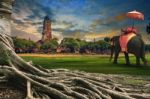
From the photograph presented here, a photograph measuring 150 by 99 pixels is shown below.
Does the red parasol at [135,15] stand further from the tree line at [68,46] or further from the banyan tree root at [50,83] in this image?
the banyan tree root at [50,83]

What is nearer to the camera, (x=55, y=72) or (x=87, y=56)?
(x=55, y=72)

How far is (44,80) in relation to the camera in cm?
1127

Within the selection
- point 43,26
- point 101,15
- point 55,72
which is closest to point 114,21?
point 101,15

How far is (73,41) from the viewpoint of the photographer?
30.2m

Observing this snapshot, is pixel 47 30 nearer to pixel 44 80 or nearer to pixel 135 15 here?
pixel 135 15

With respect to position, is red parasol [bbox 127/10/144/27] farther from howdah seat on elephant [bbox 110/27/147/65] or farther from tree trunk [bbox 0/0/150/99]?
tree trunk [bbox 0/0/150/99]

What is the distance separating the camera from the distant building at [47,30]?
29.2 metres

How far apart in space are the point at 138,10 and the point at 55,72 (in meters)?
18.7

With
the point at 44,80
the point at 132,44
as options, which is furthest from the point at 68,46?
the point at 44,80

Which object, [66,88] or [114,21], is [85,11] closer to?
[114,21]

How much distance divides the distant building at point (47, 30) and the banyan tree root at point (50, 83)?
1689cm

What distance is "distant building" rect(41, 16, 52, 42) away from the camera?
29.2 meters

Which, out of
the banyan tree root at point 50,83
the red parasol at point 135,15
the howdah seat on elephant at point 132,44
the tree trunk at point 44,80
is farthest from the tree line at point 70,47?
the banyan tree root at point 50,83

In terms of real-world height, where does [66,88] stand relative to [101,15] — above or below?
below
